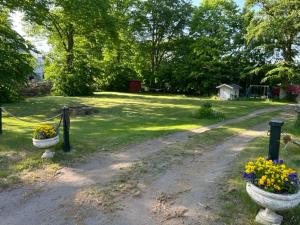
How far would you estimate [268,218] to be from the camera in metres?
4.04

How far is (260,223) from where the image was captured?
407 centimetres

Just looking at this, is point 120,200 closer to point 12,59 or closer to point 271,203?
point 271,203

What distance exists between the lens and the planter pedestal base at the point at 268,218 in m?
4.01

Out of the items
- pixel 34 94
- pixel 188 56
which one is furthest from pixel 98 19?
pixel 188 56

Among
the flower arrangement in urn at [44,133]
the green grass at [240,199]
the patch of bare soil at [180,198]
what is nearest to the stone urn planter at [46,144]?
the flower arrangement in urn at [44,133]

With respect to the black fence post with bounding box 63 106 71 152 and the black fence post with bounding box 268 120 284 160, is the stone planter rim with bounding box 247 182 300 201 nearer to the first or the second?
the black fence post with bounding box 268 120 284 160

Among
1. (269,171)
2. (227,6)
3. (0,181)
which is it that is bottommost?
(0,181)

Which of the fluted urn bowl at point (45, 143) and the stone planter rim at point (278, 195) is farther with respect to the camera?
the fluted urn bowl at point (45, 143)

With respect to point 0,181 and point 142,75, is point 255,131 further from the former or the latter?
point 142,75

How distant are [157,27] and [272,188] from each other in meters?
36.1

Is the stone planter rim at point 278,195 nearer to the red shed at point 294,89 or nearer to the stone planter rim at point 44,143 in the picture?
the stone planter rim at point 44,143

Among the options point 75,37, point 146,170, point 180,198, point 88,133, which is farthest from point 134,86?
point 180,198

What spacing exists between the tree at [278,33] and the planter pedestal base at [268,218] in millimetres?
24223

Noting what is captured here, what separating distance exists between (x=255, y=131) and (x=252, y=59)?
23.1 m
